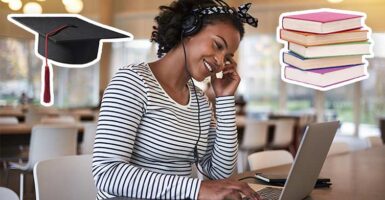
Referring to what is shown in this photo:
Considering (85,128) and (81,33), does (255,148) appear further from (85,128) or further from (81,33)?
(81,33)

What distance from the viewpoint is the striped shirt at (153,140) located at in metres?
1.10

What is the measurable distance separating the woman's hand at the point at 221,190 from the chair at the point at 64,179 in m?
0.56

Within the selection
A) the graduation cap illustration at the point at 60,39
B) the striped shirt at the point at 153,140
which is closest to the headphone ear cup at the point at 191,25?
the striped shirt at the point at 153,140

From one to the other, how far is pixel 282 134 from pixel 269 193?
169 inches

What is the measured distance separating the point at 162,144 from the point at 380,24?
6.87 metres

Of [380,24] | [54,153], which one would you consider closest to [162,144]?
[54,153]

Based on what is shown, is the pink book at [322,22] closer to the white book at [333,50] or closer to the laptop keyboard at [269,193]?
the white book at [333,50]

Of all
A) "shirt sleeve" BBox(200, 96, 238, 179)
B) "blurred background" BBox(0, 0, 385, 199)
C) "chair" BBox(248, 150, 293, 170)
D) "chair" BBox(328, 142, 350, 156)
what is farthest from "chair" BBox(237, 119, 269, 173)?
"shirt sleeve" BBox(200, 96, 238, 179)

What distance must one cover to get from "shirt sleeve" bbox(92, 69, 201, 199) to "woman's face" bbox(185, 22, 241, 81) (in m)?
0.16

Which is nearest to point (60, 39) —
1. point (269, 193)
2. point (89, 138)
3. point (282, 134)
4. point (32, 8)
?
point (89, 138)

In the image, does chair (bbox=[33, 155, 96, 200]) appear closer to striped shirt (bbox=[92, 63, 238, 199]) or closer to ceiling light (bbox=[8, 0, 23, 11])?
striped shirt (bbox=[92, 63, 238, 199])

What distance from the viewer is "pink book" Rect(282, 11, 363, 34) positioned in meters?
1.98

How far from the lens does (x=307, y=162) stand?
110 cm

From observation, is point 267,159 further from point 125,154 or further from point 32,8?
point 32,8
